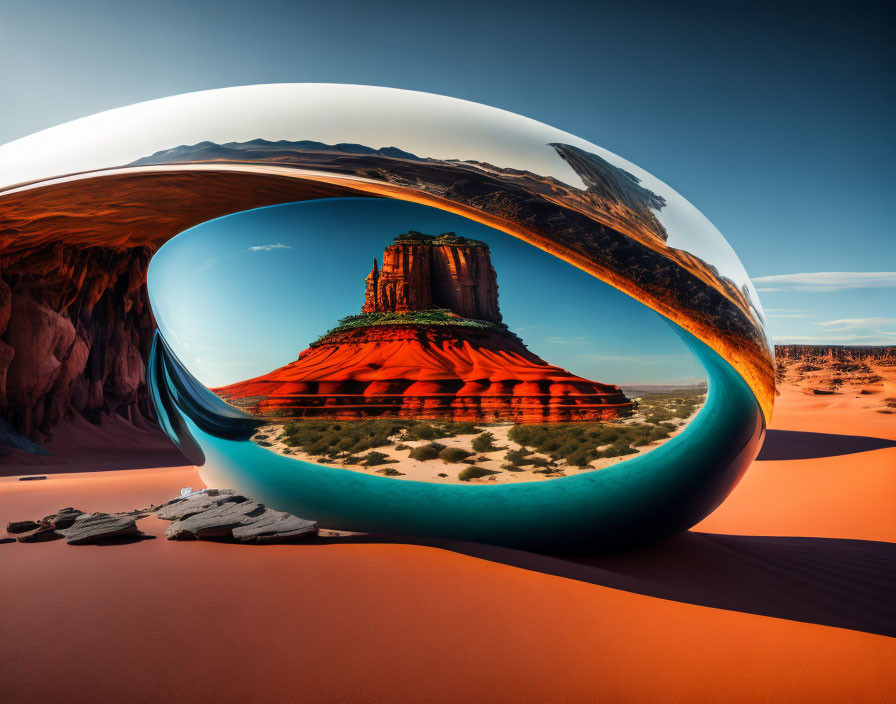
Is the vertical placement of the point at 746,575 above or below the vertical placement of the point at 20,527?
below

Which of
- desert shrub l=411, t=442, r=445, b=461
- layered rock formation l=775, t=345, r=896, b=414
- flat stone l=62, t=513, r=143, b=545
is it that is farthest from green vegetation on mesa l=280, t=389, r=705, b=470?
layered rock formation l=775, t=345, r=896, b=414

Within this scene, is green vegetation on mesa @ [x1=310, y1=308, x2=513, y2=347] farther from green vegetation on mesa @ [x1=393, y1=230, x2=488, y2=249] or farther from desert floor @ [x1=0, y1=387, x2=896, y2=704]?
desert floor @ [x1=0, y1=387, x2=896, y2=704]

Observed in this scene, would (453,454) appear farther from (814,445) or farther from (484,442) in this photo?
(814,445)

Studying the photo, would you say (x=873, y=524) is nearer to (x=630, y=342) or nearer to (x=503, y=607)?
(x=630, y=342)

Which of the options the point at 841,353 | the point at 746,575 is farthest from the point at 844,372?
the point at 746,575

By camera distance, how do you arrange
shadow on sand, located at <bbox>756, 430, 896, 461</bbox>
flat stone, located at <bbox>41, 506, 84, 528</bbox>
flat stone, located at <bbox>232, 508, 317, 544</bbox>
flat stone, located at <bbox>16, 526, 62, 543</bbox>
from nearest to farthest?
flat stone, located at <bbox>232, 508, 317, 544</bbox> → flat stone, located at <bbox>16, 526, 62, 543</bbox> → flat stone, located at <bbox>41, 506, 84, 528</bbox> → shadow on sand, located at <bbox>756, 430, 896, 461</bbox>

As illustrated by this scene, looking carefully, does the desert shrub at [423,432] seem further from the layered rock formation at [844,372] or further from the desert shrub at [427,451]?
the layered rock formation at [844,372]

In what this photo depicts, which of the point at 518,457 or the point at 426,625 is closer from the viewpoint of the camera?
the point at 426,625

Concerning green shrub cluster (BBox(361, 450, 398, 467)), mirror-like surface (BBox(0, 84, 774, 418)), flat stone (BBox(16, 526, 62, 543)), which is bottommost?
flat stone (BBox(16, 526, 62, 543))

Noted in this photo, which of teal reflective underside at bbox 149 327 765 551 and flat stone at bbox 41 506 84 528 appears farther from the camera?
flat stone at bbox 41 506 84 528
